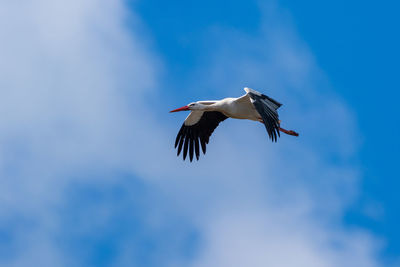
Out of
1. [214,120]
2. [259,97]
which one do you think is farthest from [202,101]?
[259,97]

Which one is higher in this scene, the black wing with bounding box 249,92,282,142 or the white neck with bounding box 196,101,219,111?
the white neck with bounding box 196,101,219,111

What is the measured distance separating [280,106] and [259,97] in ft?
1.45

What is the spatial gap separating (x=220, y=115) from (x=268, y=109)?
9.75 feet

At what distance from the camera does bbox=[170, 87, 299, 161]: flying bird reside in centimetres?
1544

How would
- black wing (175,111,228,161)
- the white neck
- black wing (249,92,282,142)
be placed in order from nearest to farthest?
black wing (249,92,282,142) → the white neck → black wing (175,111,228,161)

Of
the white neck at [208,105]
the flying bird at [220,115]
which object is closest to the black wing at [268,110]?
the flying bird at [220,115]

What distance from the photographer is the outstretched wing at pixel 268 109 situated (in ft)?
49.5

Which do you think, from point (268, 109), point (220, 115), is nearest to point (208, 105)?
point (220, 115)

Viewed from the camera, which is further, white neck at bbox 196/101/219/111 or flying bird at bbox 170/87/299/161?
white neck at bbox 196/101/219/111

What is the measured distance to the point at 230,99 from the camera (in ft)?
55.5

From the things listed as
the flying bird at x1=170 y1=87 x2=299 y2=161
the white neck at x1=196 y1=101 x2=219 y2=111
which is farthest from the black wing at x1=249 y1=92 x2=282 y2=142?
the white neck at x1=196 y1=101 x2=219 y2=111

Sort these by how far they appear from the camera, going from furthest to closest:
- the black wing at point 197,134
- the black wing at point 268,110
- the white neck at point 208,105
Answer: the black wing at point 197,134 < the white neck at point 208,105 < the black wing at point 268,110

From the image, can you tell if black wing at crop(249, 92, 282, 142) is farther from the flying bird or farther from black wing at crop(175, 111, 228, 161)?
black wing at crop(175, 111, 228, 161)

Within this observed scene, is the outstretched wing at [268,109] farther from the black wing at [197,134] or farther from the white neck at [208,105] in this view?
the black wing at [197,134]
